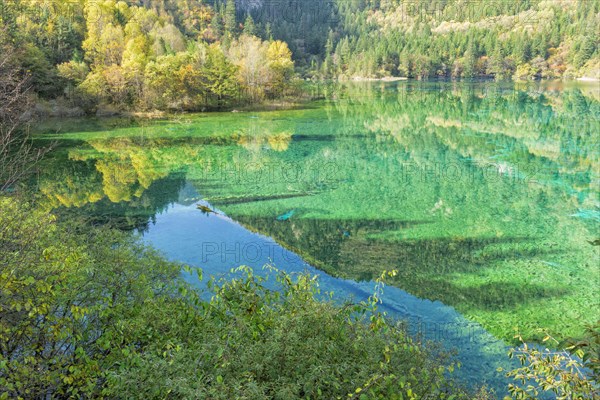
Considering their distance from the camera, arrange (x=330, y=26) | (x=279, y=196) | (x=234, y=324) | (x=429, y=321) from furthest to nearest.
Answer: (x=330, y=26) → (x=279, y=196) → (x=429, y=321) → (x=234, y=324)

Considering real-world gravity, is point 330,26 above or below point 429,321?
above

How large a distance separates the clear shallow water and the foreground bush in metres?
2.77

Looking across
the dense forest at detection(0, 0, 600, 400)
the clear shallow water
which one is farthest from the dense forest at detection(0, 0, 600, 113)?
the clear shallow water

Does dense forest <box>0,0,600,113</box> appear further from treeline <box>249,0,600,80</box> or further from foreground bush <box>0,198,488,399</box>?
foreground bush <box>0,198,488,399</box>

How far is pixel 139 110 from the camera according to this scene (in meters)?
56.9

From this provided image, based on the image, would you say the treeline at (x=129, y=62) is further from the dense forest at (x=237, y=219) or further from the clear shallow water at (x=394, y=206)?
the clear shallow water at (x=394, y=206)

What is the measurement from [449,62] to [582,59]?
112 feet

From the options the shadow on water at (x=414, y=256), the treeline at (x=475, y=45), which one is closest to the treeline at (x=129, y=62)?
the shadow on water at (x=414, y=256)

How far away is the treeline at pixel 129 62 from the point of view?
2111 inches

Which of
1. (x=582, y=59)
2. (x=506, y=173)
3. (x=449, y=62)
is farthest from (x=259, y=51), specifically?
(x=582, y=59)

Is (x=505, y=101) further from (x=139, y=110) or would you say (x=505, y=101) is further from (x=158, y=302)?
(x=158, y=302)

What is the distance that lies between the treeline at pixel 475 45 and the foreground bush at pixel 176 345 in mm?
128265

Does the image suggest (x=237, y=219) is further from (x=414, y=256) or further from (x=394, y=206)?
(x=414, y=256)

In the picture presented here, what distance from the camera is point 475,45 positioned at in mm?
130750
